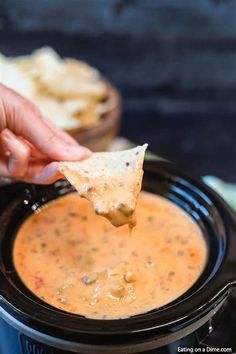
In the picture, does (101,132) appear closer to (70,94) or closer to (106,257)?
(70,94)

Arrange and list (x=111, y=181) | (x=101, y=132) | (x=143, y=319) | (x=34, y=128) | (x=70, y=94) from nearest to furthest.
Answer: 1. (x=143, y=319)
2. (x=111, y=181)
3. (x=34, y=128)
4. (x=101, y=132)
5. (x=70, y=94)

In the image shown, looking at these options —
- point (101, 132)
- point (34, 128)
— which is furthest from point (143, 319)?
point (101, 132)

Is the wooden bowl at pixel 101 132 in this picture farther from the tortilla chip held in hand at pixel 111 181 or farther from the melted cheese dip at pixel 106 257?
the tortilla chip held in hand at pixel 111 181

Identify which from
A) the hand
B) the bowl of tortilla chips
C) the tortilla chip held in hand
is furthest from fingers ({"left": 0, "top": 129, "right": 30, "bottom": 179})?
the bowl of tortilla chips

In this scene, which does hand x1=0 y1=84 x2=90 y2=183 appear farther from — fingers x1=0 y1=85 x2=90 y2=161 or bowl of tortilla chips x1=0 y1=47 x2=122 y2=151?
bowl of tortilla chips x1=0 y1=47 x2=122 y2=151

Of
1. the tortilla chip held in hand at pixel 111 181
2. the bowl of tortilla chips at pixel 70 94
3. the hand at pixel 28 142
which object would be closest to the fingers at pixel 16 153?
the hand at pixel 28 142

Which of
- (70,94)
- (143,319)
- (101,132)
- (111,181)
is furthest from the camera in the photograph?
(70,94)
